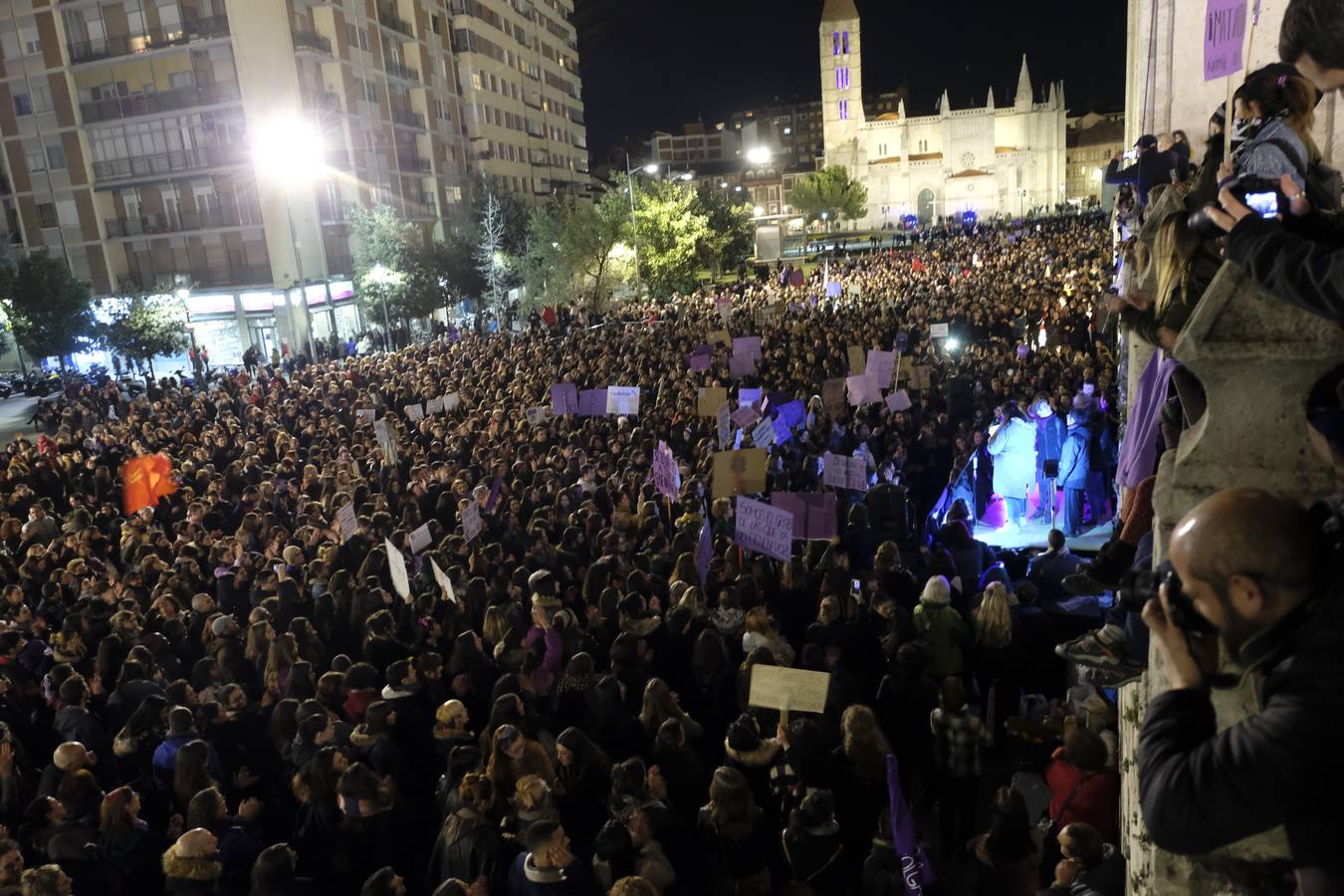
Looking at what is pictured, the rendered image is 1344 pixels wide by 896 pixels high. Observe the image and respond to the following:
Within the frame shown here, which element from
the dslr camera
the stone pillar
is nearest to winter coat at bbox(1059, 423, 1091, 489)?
the dslr camera

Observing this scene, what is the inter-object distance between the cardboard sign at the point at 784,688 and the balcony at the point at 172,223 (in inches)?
1536

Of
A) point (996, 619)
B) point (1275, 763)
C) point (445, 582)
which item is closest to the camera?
point (1275, 763)

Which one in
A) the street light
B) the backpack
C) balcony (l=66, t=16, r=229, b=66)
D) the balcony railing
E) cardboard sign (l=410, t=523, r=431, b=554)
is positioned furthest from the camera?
the balcony railing

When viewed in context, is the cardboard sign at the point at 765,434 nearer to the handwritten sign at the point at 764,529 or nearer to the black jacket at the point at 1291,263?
the handwritten sign at the point at 764,529

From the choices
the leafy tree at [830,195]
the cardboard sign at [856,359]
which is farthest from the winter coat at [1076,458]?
the leafy tree at [830,195]

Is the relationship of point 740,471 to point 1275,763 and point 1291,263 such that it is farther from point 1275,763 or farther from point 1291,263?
point 1275,763

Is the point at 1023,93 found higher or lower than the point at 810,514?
higher

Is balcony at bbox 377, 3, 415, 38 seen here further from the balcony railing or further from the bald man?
the bald man

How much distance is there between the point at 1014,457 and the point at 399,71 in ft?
159

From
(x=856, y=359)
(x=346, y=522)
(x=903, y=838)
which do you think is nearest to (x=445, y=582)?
(x=346, y=522)

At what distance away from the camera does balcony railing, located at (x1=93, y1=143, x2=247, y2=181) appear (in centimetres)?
3841

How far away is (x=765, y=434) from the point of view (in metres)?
12.2

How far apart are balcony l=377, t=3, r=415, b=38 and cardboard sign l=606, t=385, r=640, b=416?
43.0 meters

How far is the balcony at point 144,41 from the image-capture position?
1460 inches
